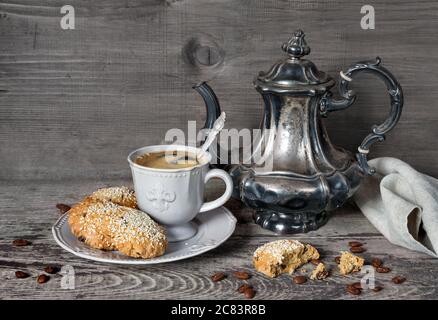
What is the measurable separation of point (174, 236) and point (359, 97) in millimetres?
525

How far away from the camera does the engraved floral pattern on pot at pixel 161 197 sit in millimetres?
932

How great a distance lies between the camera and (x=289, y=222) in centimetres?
101

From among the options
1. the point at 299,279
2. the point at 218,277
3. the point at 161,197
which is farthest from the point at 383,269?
the point at 161,197

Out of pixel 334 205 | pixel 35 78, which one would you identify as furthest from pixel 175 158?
pixel 35 78

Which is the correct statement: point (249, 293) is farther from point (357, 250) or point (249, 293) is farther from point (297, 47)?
point (297, 47)

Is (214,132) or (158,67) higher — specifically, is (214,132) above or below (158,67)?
below

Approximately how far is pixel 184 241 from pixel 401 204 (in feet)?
1.16

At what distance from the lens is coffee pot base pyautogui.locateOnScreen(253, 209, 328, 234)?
3.31ft

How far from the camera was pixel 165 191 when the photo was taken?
931mm

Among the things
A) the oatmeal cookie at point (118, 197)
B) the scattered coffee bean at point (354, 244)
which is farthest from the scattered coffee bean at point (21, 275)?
the scattered coffee bean at point (354, 244)

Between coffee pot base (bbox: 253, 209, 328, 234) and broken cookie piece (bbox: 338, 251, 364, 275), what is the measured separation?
125 mm

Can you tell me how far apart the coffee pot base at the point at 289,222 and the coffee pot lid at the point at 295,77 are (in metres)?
0.20

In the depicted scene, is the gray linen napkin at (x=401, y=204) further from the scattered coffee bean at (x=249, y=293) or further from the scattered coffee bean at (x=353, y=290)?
the scattered coffee bean at (x=249, y=293)

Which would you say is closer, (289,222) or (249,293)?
(249,293)
